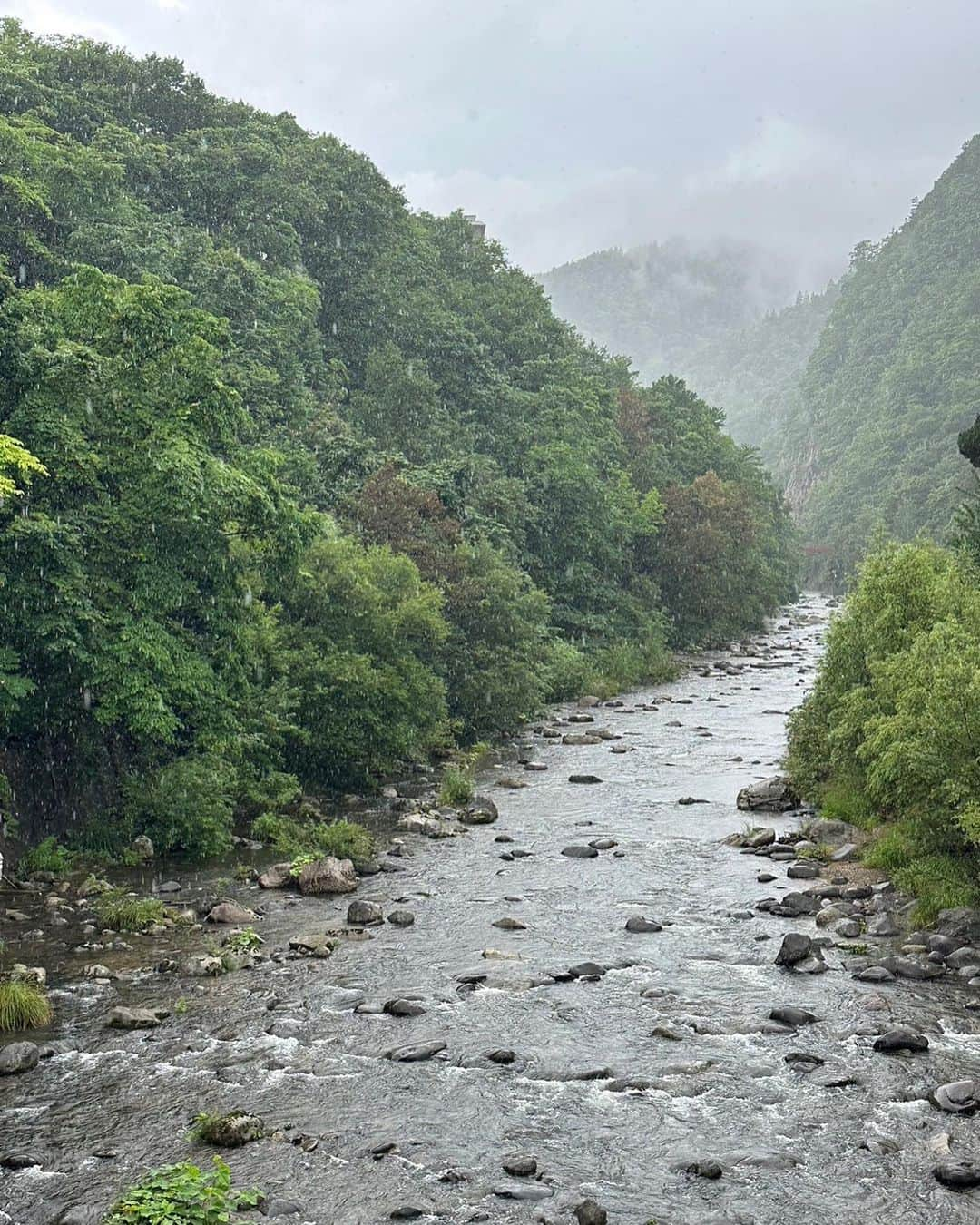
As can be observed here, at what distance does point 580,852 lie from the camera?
24.4 metres

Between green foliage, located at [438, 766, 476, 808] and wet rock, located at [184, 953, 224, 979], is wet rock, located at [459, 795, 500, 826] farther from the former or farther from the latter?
wet rock, located at [184, 953, 224, 979]

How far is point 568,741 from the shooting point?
37.8 meters

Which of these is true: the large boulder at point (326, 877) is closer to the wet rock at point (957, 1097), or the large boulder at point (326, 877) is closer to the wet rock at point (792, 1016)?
the wet rock at point (792, 1016)

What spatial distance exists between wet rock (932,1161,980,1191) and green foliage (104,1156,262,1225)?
6.48 metres

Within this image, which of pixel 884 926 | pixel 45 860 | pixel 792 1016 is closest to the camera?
pixel 792 1016

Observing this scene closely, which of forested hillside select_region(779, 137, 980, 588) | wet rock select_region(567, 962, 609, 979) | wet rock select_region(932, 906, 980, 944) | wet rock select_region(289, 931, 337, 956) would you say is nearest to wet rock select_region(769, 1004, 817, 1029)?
wet rock select_region(567, 962, 609, 979)

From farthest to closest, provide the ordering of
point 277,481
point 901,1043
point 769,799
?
point 769,799
point 277,481
point 901,1043

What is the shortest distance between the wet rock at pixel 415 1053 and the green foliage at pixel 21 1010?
4.62 meters

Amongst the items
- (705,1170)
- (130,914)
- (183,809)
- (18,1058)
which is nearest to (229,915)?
(130,914)

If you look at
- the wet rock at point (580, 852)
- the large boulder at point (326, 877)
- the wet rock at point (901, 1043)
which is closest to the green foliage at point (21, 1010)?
the large boulder at point (326, 877)

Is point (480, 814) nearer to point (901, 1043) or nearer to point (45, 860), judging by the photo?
point (45, 860)

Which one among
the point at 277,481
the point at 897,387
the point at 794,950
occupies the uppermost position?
the point at 897,387

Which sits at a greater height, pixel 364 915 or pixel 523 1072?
pixel 364 915

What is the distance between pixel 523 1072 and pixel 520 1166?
2447 millimetres
